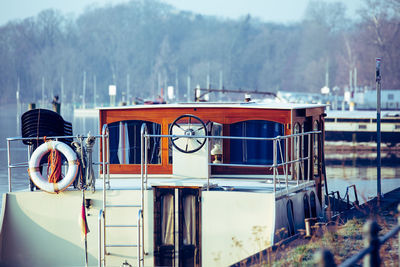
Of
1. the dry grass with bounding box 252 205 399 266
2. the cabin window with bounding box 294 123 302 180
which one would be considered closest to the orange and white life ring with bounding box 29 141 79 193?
the dry grass with bounding box 252 205 399 266

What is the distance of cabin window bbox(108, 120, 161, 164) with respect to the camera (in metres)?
14.6

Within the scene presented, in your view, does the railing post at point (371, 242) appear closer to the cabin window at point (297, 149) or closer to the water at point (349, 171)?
the cabin window at point (297, 149)

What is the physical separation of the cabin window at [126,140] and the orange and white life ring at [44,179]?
208 cm

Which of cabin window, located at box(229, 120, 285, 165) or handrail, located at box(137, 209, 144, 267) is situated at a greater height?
cabin window, located at box(229, 120, 285, 165)

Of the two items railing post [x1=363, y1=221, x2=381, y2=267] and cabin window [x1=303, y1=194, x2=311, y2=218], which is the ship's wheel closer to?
cabin window [x1=303, y1=194, x2=311, y2=218]

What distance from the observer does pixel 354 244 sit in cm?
1138

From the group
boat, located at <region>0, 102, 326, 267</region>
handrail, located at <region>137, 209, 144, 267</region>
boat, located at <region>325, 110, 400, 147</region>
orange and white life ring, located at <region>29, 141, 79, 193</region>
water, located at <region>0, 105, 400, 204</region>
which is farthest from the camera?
boat, located at <region>325, 110, 400, 147</region>

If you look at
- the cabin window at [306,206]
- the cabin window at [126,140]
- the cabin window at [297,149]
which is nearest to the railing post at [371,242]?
the cabin window at [297,149]

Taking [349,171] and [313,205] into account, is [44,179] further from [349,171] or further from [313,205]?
[349,171]

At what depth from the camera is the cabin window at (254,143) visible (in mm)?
14375

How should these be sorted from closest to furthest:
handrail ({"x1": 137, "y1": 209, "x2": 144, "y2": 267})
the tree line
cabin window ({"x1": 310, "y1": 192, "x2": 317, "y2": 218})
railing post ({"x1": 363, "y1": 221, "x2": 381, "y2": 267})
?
railing post ({"x1": 363, "y1": 221, "x2": 381, "y2": 267})
handrail ({"x1": 137, "y1": 209, "x2": 144, "y2": 267})
cabin window ({"x1": 310, "y1": 192, "x2": 317, "y2": 218})
the tree line

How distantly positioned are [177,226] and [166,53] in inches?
5258

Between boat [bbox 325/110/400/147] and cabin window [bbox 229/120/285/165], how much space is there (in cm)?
3077

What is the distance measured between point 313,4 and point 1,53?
7022cm
